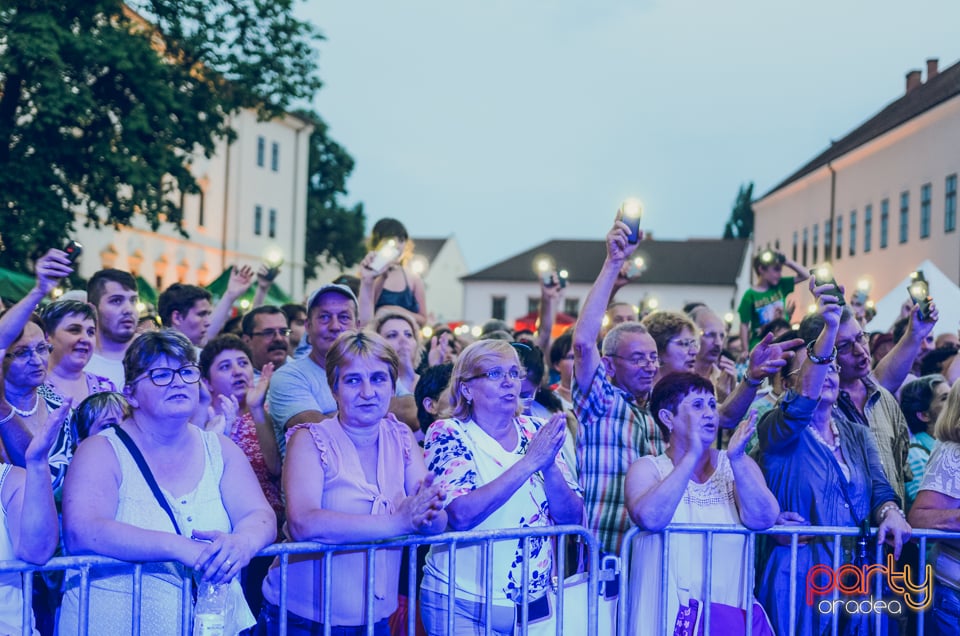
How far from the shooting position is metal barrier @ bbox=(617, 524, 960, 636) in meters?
4.60

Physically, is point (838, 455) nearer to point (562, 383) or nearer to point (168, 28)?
point (562, 383)

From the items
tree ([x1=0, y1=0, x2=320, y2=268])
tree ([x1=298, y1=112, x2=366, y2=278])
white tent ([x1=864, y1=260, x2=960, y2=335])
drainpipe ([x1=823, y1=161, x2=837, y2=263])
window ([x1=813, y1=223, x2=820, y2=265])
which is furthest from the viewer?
tree ([x1=298, y1=112, x2=366, y2=278])

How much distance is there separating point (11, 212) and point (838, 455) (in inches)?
756

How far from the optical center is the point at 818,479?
5.10 meters

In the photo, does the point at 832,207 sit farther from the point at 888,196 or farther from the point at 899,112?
the point at 888,196

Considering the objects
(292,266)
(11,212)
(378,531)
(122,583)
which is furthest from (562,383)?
(292,266)

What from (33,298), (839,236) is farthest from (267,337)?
(839,236)

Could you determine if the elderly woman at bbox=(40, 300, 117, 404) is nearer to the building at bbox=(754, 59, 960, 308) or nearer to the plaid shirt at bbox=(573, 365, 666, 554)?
the plaid shirt at bbox=(573, 365, 666, 554)

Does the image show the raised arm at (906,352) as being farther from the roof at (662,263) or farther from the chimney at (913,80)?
the roof at (662,263)

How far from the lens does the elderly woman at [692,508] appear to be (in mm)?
4578

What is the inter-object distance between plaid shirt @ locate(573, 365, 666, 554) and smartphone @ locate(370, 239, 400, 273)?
2.21 meters

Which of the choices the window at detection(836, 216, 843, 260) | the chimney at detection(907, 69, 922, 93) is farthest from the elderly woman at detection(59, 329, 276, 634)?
the chimney at detection(907, 69, 922, 93)

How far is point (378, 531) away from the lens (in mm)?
3982

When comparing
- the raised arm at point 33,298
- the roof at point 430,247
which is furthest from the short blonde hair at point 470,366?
the roof at point 430,247
